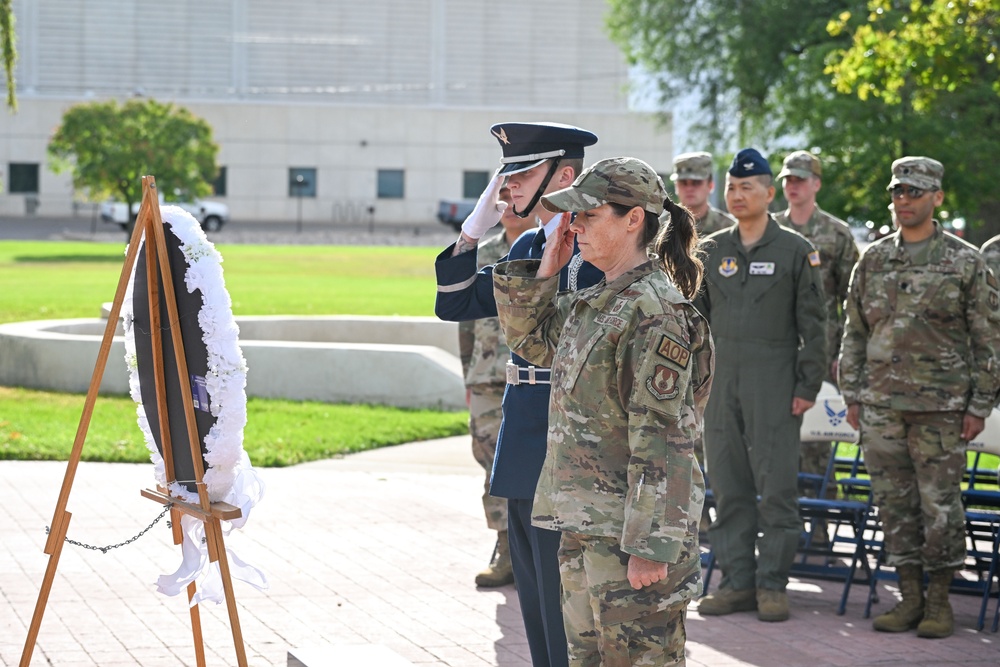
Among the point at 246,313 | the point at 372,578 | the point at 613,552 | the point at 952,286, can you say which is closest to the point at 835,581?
the point at 952,286

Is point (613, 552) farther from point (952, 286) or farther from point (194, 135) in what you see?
point (194, 135)

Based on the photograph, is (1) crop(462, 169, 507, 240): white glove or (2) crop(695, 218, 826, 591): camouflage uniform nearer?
(1) crop(462, 169, 507, 240): white glove

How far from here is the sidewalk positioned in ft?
20.1

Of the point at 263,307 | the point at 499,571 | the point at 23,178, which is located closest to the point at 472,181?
the point at 23,178

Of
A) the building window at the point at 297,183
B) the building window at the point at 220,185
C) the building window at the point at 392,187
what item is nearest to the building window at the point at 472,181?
the building window at the point at 392,187

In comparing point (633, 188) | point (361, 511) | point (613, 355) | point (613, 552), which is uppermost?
point (633, 188)

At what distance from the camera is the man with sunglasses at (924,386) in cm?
674

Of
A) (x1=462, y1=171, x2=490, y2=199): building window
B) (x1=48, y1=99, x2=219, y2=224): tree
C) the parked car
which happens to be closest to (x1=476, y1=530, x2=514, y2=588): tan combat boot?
(x1=48, y1=99, x2=219, y2=224): tree

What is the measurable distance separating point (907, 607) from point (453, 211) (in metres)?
61.3

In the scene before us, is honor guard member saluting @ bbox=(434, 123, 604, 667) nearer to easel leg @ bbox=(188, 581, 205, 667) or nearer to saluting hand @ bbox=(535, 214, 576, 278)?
saluting hand @ bbox=(535, 214, 576, 278)

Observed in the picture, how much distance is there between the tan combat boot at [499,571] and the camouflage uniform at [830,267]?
2.66 m

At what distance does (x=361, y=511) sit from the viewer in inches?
371

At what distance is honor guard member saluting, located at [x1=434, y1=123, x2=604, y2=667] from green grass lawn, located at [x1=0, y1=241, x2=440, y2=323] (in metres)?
17.7

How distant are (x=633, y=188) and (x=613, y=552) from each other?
1046mm
